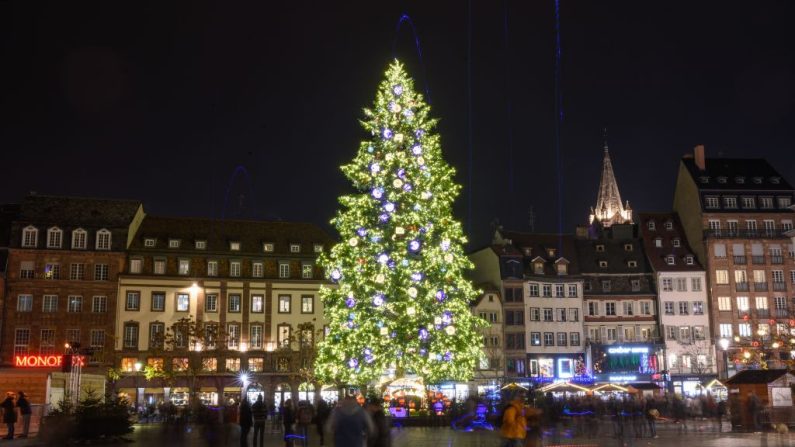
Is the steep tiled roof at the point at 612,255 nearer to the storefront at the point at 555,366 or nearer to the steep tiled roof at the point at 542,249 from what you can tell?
the steep tiled roof at the point at 542,249

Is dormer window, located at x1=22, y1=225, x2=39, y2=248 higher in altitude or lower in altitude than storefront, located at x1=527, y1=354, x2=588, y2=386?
higher

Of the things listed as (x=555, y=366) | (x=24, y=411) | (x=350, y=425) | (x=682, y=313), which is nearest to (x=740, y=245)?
(x=682, y=313)

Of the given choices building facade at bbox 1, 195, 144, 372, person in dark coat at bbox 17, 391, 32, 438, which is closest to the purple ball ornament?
person in dark coat at bbox 17, 391, 32, 438

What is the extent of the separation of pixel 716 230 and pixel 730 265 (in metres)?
3.53

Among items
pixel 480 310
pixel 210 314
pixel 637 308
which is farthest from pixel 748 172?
pixel 210 314

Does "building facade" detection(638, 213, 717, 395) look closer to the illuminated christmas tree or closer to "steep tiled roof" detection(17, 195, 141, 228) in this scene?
the illuminated christmas tree

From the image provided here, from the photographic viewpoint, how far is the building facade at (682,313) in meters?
81.9

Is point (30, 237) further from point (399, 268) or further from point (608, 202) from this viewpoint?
point (608, 202)

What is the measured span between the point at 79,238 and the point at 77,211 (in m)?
2.88

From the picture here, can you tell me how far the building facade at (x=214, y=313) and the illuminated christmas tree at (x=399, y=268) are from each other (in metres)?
29.1

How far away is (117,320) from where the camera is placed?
240 ft

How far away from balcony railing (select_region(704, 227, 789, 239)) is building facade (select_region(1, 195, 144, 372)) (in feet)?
174

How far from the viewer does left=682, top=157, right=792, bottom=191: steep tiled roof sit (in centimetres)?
8738

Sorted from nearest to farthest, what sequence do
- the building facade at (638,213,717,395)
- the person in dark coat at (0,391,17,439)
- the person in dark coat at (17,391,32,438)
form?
the person in dark coat at (0,391,17,439), the person in dark coat at (17,391,32,438), the building facade at (638,213,717,395)
